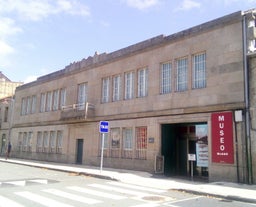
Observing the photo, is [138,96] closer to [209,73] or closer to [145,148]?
[145,148]

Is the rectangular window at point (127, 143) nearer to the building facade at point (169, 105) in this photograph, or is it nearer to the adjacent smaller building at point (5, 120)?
the building facade at point (169, 105)

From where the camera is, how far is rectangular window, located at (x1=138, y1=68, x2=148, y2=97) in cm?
2067

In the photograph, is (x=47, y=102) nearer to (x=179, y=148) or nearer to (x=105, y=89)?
(x=105, y=89)

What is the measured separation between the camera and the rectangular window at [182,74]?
18234 millimetres

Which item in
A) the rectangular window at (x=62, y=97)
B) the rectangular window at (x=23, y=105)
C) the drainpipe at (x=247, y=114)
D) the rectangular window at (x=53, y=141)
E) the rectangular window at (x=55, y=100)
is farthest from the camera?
the rectangular window at (x=23, y=105)

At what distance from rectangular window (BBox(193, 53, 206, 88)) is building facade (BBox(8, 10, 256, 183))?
56mm

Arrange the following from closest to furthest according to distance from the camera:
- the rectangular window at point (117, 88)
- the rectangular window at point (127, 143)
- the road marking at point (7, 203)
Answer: the road marking at point (7, 203), the rectangular window at point (127, 143), the rectangular window at point (117, 88)

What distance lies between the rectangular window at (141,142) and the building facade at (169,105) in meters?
0.07

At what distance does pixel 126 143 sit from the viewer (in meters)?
21.5

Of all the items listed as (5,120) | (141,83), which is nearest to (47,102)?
(5,120)

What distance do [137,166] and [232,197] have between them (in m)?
9.36

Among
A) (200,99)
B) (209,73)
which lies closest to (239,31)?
(209,73)

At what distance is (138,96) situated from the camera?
21016 millimetres

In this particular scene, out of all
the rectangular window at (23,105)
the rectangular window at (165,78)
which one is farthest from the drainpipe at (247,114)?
the rectangular window at (23,105)
